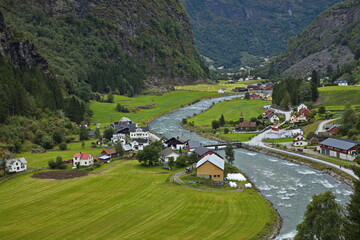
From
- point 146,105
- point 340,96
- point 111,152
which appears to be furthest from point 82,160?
point 146,105

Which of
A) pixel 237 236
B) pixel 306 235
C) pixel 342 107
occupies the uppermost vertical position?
pixel 342 107

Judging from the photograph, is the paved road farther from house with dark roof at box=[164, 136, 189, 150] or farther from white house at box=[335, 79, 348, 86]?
white house at box=[335, 79, 348, 86]

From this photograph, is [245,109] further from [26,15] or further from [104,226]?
[26,15]

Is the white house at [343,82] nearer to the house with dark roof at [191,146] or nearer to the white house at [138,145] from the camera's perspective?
the house with dark roof at [191,146]

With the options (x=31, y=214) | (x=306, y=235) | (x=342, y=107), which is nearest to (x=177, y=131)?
(x=342, y=107)

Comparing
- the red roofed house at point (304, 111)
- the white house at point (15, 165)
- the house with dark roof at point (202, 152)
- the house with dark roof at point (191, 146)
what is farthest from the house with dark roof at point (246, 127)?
the white house at point (15, 165)

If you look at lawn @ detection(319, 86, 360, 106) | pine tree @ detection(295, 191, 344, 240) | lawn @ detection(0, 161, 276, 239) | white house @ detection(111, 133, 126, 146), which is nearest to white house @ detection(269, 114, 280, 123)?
lawn @ detection(319, 86, 360, 106)

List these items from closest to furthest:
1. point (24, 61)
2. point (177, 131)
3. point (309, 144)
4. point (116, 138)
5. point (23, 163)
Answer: point (23, 163) < point (309, 144) < point (116, 138) < point (177, 131) < point (24, 61)
